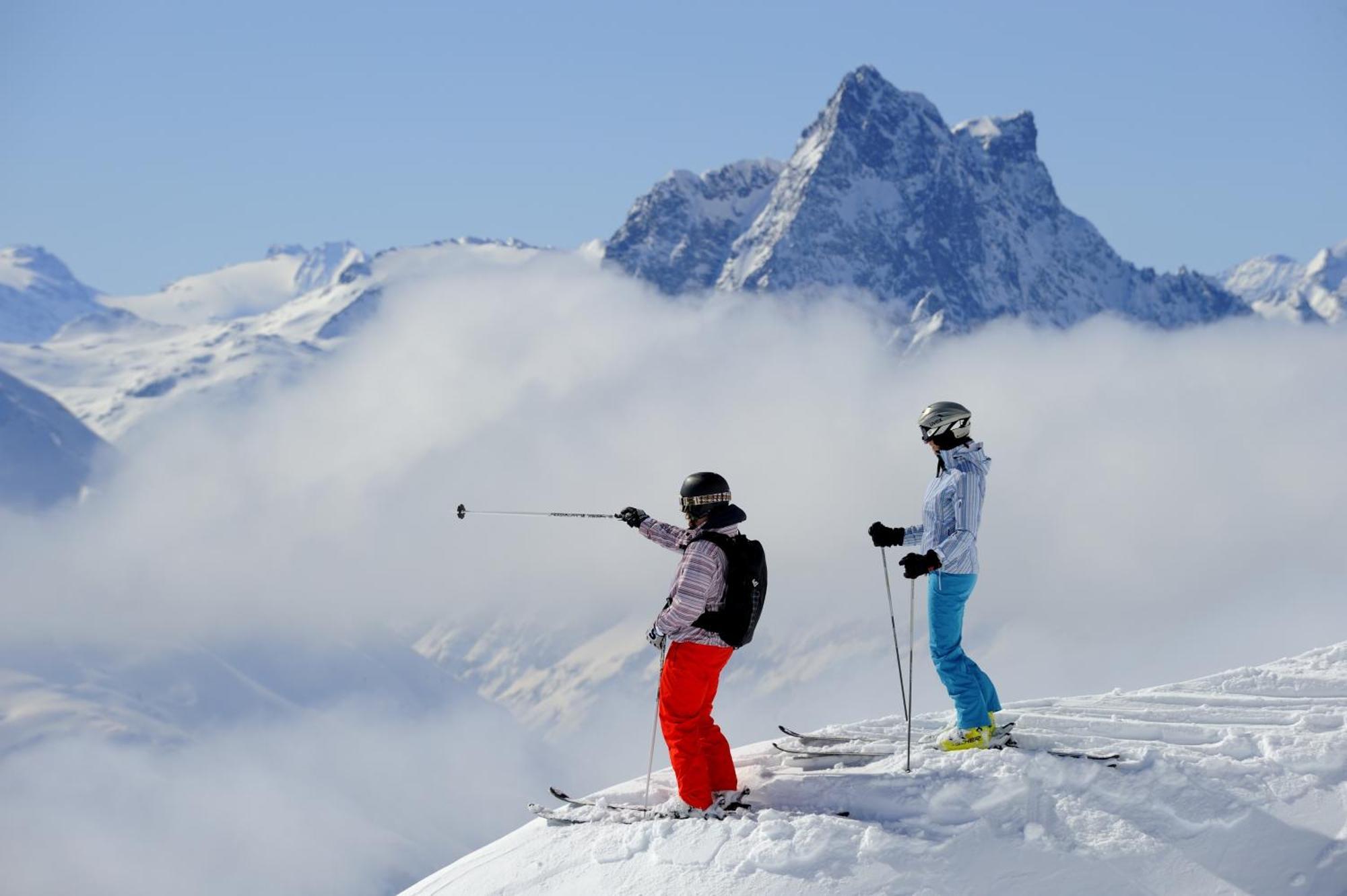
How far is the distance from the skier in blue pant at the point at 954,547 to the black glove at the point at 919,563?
7.0 inches

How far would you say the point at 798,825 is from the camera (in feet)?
31.6

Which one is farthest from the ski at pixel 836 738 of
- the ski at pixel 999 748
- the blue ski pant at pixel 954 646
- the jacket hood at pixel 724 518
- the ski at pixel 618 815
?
the jacket hood at pixel 724 518

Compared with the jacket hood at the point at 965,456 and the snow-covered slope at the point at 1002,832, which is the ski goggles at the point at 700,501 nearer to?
the jacket hood at the point at 965,456

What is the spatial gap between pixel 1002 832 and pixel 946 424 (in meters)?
3.08

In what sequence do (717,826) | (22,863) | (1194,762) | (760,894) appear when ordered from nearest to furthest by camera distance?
1. (760,894)
2. (717,826)
3. (1194,762)
4. (22,863)

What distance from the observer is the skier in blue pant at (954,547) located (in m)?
10.7

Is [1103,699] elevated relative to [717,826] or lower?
elevated

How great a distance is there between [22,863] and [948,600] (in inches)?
8639

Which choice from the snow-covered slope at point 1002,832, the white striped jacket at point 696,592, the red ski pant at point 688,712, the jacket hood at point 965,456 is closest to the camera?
the snow-covered slope at point 1002,832

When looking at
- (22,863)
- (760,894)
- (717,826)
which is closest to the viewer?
(760,894)

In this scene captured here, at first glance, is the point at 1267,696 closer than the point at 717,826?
No

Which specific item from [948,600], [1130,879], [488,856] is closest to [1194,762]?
[1130,879]

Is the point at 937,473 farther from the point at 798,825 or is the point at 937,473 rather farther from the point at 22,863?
the point at 22,863

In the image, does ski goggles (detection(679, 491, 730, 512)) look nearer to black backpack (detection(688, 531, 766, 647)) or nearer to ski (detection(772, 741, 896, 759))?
black backpack (detection(688, 531, 766, 647))
